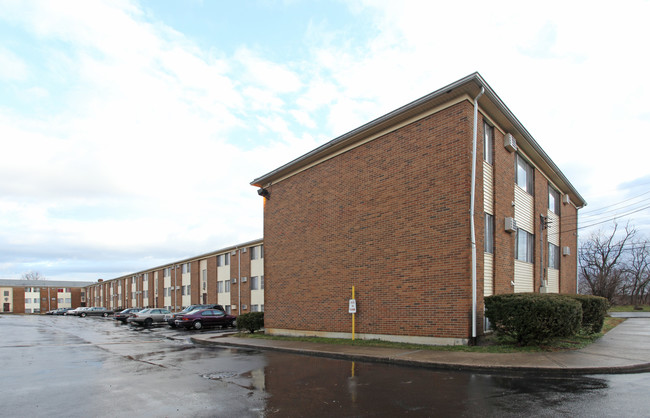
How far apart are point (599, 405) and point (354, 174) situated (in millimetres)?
10859

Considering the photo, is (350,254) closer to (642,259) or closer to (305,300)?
(305,300)

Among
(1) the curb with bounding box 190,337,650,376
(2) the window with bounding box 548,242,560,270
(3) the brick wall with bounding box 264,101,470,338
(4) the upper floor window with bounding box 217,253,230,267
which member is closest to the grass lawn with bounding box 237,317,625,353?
(3) the brick wall with bounding box 264,101,470,338

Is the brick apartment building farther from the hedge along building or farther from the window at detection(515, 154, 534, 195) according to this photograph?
the window at detection(515, 154, 534, 195)

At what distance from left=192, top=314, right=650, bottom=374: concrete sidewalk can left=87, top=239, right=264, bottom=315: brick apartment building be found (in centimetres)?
2034

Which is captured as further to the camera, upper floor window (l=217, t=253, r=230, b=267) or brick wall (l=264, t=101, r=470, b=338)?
upper floor window (l=217, t=253, r=230, b=267)

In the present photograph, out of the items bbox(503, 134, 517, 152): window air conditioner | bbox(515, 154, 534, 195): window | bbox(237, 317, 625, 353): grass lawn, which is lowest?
bbox(237, 317, 625, 353): grass lawn

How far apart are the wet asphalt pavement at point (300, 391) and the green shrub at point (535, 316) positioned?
2.65 metres

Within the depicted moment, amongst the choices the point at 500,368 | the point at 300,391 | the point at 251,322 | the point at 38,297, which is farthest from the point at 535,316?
the point at 38,297

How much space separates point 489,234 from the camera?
44.6ft

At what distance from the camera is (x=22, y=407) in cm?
666

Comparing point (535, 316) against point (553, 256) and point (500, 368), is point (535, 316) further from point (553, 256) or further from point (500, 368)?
point (553, 256)

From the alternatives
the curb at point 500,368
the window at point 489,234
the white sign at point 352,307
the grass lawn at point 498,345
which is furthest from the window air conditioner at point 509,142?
the curb at point 500,368

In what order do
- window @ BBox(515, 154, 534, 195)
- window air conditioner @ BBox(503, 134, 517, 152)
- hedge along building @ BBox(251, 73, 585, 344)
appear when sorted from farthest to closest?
window @ BBox(515, 154, 534, 195), window air conditioner @ BBox(503, 134, 517, 152), hedge along building @ BBox(251, 73, 585, 344)

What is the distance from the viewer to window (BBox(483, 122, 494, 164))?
13859 mm
